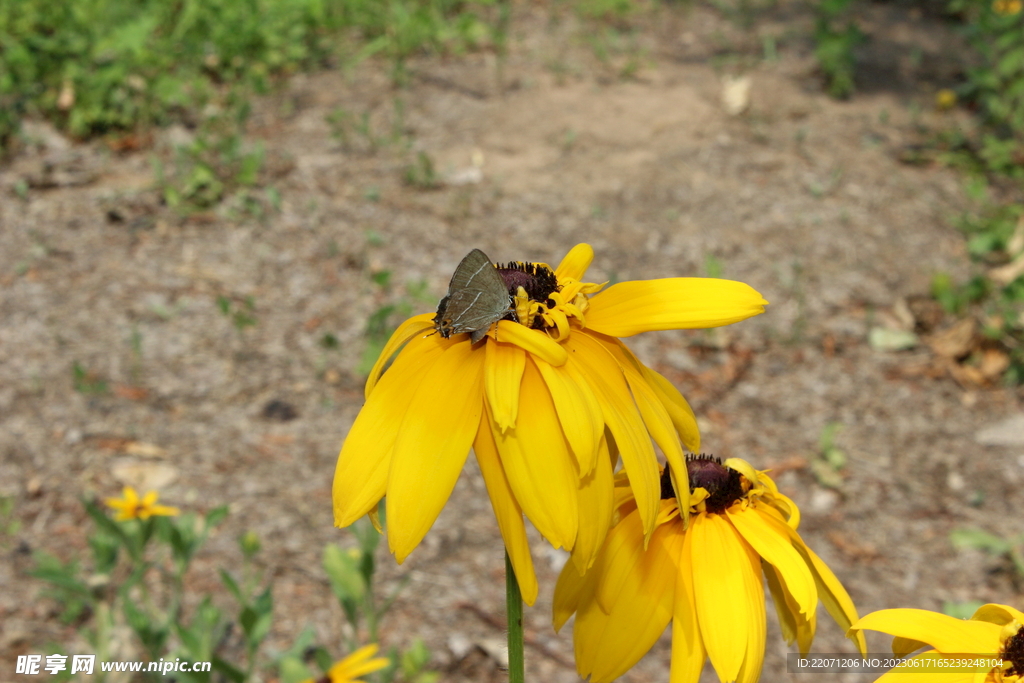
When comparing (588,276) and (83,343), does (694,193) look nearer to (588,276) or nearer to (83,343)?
(588,276)

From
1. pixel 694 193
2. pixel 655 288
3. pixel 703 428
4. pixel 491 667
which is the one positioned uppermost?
pixel 655 288

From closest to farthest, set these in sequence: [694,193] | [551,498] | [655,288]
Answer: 1. [551,498]
2. [655,288]
3. [694,193]

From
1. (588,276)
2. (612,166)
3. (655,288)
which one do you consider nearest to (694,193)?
(612,166)

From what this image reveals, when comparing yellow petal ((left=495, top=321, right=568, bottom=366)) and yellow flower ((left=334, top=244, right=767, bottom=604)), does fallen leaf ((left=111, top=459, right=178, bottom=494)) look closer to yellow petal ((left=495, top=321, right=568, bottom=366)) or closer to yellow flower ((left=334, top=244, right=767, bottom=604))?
yellow flower ((left=334, top=244, right=767, bottom=604))

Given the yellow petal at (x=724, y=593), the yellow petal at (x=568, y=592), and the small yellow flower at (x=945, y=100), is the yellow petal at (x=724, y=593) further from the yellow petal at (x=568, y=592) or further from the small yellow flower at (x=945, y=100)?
Result: the small yellow flower at (x=945, y=100)

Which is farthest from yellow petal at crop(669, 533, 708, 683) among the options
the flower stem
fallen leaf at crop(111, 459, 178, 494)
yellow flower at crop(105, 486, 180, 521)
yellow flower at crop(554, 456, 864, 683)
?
fallen leaf at crop(111, 459, 178, 494)
